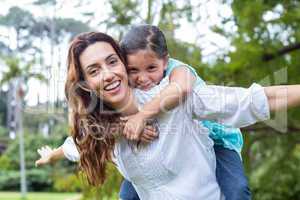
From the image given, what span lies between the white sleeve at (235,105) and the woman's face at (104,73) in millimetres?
137

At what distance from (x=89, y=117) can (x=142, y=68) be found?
0.14 metres

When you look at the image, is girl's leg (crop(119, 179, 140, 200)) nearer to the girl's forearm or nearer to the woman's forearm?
the girl's forearm

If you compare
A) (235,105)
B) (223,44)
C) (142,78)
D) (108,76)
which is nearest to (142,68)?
(142,78)

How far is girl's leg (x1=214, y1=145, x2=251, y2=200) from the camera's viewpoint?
3.25 feet

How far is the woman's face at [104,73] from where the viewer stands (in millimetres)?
934

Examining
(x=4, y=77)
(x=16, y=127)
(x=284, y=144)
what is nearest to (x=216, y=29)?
(x=284, y=144)

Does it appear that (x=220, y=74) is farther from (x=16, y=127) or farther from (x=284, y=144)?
(x=16, y=127)

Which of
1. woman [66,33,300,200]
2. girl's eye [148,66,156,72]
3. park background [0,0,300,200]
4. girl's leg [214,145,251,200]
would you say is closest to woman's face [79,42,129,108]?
woman [66,33,300,200]

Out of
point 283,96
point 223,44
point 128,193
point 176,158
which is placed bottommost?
point 128,193

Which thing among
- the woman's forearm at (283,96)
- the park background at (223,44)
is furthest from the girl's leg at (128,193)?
the park background at (223,44)

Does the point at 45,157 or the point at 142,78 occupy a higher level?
the point at 142,78

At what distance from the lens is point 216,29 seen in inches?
115

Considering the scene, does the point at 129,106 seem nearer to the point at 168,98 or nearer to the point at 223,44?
the point at 168,98

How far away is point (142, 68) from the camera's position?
1.03 m
